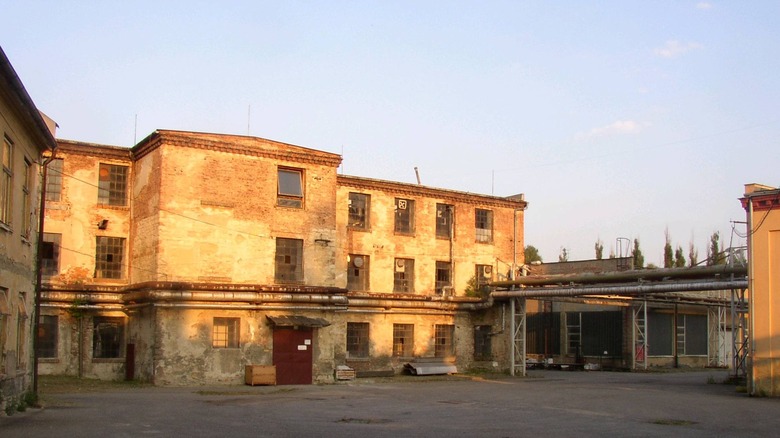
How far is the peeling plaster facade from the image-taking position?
99.8ft

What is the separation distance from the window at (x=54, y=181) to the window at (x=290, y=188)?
8.36m

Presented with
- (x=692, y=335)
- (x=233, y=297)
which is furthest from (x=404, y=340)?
(x=692, y=335)

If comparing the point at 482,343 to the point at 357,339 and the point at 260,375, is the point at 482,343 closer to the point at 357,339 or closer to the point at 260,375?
the point at 357,339

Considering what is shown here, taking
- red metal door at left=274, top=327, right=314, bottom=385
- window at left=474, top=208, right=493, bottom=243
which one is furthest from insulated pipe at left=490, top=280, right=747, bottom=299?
red metal door at left=274, top=327, right=314, bottom=385

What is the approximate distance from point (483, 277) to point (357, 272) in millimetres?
7062

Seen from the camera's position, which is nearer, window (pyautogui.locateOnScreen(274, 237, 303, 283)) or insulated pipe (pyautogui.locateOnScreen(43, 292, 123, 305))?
insulated pipe (pyautogui.locateOnScreen(43, 292, 123, 305))

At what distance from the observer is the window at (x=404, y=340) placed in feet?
125

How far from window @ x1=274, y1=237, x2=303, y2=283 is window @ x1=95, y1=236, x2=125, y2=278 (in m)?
6.26

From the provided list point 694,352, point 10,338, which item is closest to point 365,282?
point 10,338

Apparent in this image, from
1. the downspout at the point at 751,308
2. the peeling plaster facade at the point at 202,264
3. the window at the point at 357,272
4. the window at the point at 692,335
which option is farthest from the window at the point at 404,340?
Result: the window at the point at 692,335

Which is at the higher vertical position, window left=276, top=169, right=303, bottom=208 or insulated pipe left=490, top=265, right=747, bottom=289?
window left=276, top=169, right=303, bottom=208

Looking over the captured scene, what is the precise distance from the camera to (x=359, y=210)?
3744 centimetres

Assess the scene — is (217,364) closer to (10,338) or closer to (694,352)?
(10,338)

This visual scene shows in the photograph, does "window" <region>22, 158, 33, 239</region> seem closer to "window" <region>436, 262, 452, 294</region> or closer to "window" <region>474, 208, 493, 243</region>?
"window" <region>436, 262, 452, 294</region>
